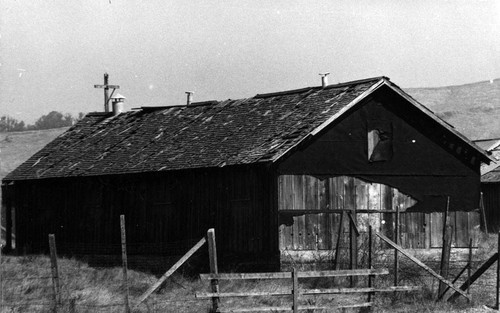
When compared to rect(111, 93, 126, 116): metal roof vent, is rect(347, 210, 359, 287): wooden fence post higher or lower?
lower

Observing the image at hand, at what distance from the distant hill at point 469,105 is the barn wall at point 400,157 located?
232 feet

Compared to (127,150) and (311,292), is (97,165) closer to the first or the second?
(127,150)

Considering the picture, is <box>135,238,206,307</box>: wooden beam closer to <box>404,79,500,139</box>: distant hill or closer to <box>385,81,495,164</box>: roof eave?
<box>385,81,495,164</box>: roof eave

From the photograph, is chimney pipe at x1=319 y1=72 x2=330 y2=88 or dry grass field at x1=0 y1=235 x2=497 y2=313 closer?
dry grass field at x1=0 y1=235 x2=497 y2=313

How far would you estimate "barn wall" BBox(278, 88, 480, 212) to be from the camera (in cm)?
2841

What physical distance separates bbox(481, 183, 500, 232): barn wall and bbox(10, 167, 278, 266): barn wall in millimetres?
19461

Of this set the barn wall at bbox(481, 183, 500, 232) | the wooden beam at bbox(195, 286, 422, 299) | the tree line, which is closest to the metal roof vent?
the barn wall at bbox(481, 183, 500, 232)

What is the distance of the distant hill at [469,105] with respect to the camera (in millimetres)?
106562

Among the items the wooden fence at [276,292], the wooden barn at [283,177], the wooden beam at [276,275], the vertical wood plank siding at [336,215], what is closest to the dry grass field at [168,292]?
the wooden fence at [276,292]

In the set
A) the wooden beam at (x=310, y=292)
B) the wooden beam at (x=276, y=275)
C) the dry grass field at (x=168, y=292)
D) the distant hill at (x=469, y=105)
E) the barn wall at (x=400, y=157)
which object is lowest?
the dry grass field at (x=168, y=292)

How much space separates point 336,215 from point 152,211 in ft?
22.8

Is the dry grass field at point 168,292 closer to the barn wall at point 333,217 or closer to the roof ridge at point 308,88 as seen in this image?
the barn wall at point 333,217

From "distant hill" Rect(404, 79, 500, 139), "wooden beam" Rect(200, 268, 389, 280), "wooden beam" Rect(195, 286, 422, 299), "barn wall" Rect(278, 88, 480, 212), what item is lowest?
"wooden beam" Rect(195, 286, 422, 299)

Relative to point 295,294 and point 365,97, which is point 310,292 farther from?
point 365,97
